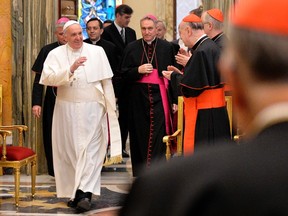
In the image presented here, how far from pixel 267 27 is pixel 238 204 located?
290 millimetres

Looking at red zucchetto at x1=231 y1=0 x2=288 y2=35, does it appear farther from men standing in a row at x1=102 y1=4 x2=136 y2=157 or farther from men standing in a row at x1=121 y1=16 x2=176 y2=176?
men standing in a row at x1=102 y1=4 x2=136 y2=157

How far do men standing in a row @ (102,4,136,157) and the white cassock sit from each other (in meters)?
1.98

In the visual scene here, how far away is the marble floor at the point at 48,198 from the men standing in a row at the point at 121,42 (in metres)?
0.81

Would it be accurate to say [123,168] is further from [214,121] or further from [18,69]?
[214,121]

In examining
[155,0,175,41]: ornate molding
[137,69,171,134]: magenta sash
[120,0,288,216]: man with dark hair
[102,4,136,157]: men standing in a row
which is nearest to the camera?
[120,0,288,216]: man with dark hair

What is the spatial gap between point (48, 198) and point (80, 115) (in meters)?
1.17

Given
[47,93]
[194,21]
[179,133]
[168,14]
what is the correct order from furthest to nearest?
[168,14]
[47,93]
[179,133]
[194,21]

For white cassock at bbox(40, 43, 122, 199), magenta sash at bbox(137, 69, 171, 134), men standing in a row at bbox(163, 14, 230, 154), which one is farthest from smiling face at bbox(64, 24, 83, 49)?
magenta sash at bbox(137, 69, 171, 134)

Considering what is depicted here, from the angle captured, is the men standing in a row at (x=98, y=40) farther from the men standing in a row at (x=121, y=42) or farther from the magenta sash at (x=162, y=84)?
the magenta sash at (x=162, y=84)

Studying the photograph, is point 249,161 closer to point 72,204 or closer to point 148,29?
point 72,204

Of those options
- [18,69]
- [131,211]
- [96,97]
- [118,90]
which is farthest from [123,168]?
[131,211]

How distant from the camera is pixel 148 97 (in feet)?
32.6

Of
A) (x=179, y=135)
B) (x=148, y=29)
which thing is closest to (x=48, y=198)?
(x=179, y=135)

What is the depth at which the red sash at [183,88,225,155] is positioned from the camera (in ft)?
25.5
